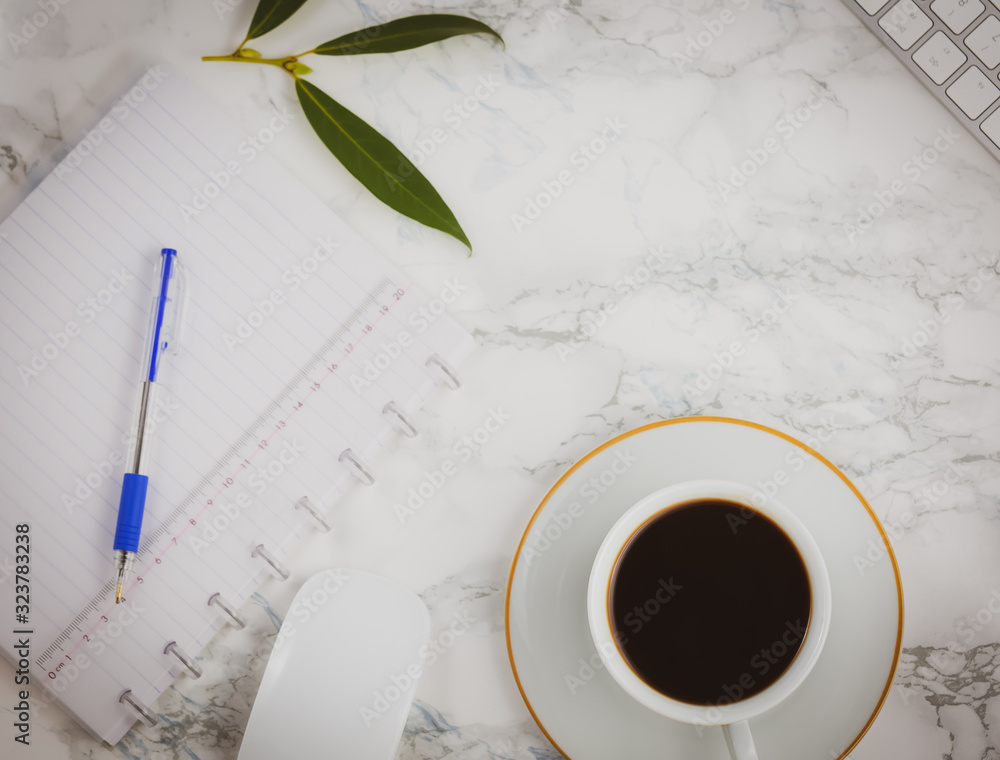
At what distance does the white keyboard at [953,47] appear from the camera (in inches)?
28.0

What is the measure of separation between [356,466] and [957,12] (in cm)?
81

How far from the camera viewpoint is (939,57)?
741 mm

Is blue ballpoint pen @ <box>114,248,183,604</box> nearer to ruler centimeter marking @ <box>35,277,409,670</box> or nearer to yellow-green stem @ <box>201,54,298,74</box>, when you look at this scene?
ruler centimeter marking @ <box>35,277,409,670</box>

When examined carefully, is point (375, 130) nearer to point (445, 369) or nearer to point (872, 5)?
point (445, 369)

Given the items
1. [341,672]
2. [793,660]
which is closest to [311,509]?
[341,672]

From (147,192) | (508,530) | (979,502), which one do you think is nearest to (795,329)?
(979,502)

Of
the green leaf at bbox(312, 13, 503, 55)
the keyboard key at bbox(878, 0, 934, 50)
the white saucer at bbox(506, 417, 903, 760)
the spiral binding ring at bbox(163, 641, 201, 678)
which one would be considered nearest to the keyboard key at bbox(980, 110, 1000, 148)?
the keyboard key at bbox(878, 0, 934, 50)

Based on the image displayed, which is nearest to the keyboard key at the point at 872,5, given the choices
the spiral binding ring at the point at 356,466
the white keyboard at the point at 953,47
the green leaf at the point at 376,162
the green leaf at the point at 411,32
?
the white keyboard at the point at 953,47

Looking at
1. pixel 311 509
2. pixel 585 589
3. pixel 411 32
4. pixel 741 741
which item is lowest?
pixel 741 741

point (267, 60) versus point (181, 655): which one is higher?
point (267, 60)

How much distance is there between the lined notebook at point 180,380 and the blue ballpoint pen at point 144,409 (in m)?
0.01

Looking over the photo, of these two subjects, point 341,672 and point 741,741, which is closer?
point 741,741

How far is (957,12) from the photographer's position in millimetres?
714

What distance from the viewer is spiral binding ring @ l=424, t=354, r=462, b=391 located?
30.4 inches
